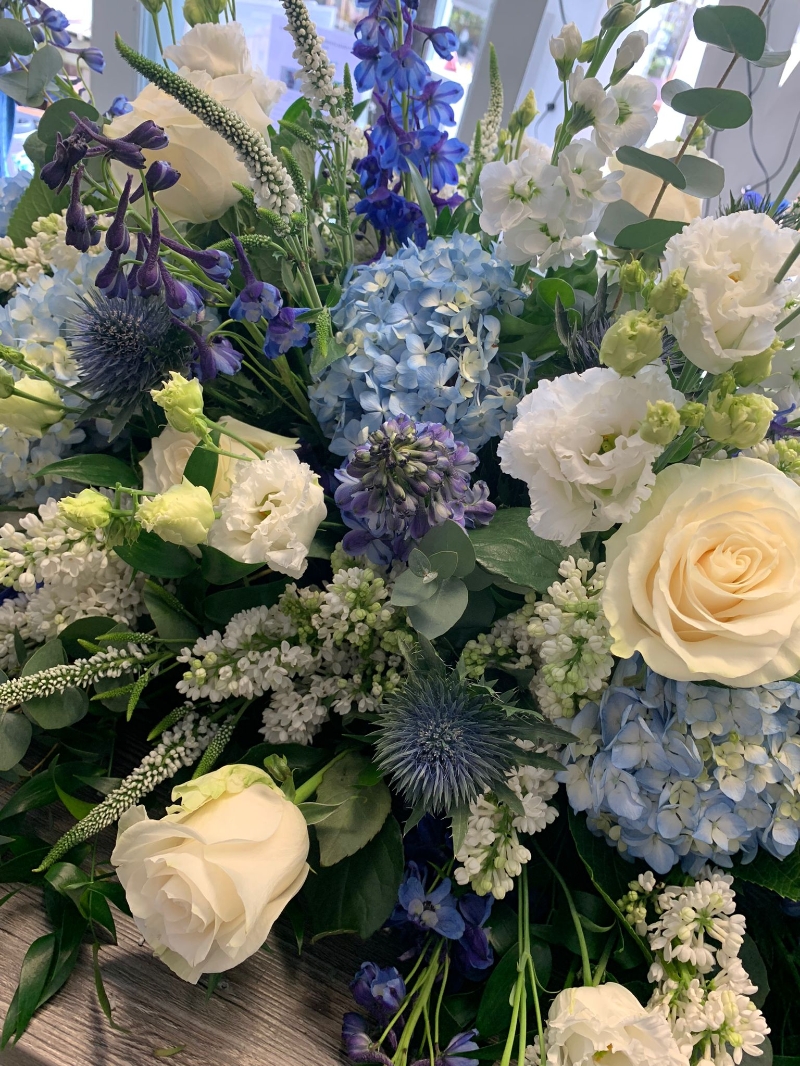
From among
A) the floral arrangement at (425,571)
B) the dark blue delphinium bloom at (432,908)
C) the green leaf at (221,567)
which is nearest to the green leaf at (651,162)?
the floral arrangement at (425,571)

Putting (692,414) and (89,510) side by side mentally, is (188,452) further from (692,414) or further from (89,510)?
(692,414)

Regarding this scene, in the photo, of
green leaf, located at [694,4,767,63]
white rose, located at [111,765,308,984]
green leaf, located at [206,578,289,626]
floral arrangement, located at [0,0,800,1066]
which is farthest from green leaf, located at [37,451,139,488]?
green leaf, located at [694,4,767,63]

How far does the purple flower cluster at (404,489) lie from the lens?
38 centimetres

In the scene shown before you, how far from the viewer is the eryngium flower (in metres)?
0.42

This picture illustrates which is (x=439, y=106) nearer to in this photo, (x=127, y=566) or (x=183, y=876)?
(x=127, y=566)

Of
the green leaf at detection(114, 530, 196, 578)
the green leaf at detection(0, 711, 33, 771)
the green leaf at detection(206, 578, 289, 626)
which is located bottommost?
the green leaf at detection(0, 711, 33, 771)

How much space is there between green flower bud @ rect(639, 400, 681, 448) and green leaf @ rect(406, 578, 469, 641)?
5.5 inches

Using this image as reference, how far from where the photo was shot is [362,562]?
47 cm

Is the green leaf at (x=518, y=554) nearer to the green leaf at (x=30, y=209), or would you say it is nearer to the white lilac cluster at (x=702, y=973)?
the white lilac cluster at (x=702, y=973)

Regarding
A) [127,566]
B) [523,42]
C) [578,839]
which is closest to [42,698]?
[127,566]

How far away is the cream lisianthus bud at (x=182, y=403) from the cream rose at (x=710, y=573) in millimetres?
237

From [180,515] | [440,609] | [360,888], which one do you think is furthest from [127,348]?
[360,888]

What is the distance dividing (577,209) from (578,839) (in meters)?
0.39

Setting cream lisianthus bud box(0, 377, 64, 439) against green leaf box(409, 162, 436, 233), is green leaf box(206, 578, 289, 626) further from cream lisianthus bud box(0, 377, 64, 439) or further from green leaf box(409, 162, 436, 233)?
green leaf box(409, 162, 436, 233)
